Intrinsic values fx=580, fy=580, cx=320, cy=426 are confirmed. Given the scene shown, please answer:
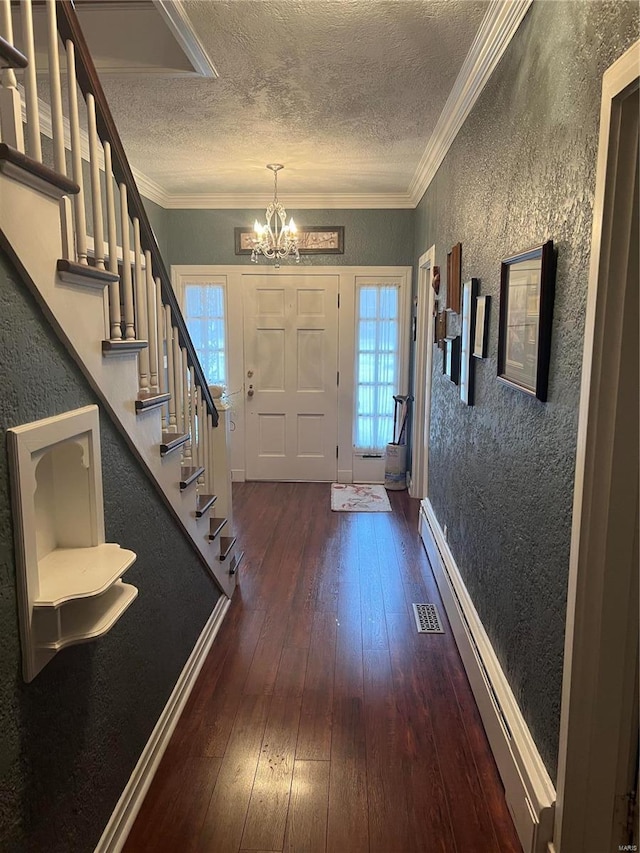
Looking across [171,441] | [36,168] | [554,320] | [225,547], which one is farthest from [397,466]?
[36,168]

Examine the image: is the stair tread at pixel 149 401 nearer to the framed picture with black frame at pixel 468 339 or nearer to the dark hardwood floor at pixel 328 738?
the dark hardwood floor at pixel 328 738

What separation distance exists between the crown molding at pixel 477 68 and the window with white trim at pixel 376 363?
1.65 metres

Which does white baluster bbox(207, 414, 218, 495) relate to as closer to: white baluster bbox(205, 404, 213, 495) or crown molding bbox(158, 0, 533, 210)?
white baluster bbox(205, 404, 213, 495)

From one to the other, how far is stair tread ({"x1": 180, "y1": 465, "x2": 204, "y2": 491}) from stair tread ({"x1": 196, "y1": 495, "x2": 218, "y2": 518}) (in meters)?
0.17

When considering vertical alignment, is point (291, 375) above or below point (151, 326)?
below

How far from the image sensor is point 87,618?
1.39 meters

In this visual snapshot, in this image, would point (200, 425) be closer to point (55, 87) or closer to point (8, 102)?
point (55, 87)

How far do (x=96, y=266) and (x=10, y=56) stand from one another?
0.54 metres

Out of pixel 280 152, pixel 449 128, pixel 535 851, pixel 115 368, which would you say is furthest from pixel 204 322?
pixel 535 851

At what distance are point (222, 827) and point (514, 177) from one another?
2.30m

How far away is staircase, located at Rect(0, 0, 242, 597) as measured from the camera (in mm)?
1194

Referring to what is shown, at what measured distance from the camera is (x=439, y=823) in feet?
5.83

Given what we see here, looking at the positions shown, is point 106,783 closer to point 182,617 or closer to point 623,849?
point 182,617

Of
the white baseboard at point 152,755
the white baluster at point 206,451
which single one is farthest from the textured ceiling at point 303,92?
the white baseboard at point 152,755
